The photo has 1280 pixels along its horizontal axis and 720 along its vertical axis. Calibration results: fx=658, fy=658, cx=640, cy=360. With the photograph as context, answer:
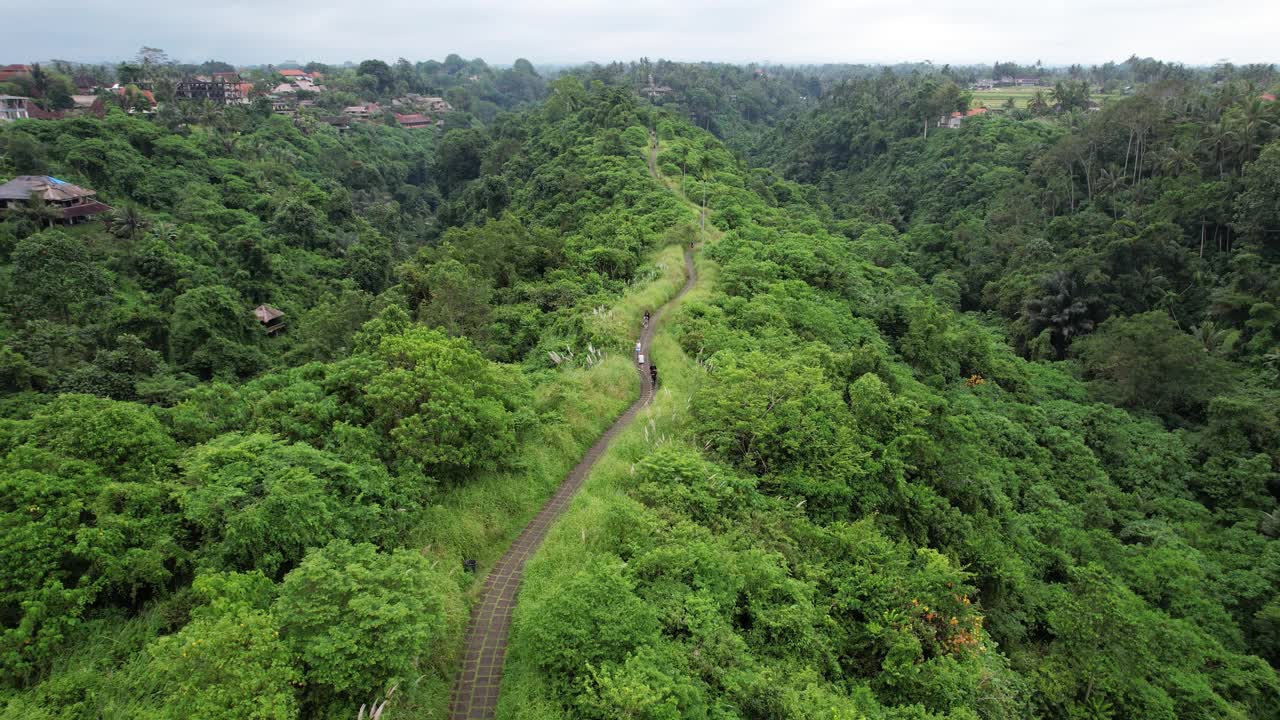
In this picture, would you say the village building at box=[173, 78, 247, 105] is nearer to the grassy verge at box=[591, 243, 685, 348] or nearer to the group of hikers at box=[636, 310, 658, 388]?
the grassy verge at box=[591, 243, 685, 348]

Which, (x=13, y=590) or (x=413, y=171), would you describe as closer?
(x=13, y=590)

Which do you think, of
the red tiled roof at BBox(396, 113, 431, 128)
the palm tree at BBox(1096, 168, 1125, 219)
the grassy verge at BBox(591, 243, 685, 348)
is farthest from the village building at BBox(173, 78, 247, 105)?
the palm tree at BBox(1096, 168, 1125, 219)

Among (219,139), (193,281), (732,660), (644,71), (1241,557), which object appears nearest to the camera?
(732,660)

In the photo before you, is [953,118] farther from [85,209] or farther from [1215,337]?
[85,209]

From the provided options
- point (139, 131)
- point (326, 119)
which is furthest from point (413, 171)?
point (139, 131)

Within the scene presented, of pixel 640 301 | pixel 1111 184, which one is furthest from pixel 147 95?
pixel 1111 184

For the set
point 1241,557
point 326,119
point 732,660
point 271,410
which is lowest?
point 1241,557

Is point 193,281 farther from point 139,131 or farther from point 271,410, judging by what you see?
point 271,410

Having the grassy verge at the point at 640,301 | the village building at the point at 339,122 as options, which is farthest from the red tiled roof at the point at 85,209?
the village building at the point at 339,122
